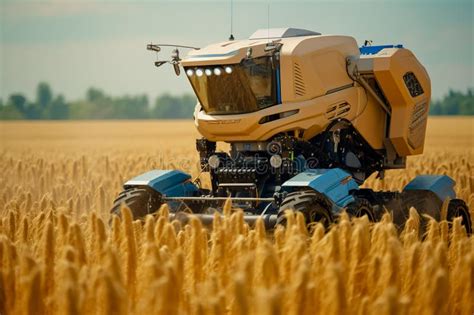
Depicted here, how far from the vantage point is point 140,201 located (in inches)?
483

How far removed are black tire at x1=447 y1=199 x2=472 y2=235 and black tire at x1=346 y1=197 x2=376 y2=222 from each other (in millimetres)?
1358

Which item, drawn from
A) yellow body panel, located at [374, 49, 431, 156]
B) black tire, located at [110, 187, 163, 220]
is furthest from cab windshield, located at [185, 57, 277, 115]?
yellow body panel, located at [374, 49, 431, 156]

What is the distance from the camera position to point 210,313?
648 cm

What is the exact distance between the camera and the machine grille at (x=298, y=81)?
1216 cm

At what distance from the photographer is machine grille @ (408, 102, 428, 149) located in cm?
1386

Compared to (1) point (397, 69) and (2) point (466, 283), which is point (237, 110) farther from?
(2) point (466, 283)

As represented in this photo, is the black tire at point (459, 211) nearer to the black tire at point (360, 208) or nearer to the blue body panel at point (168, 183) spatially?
the black tire at point (360, 208)

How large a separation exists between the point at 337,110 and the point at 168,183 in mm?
2446

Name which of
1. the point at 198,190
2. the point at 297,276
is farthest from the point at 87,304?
the point at 198,190

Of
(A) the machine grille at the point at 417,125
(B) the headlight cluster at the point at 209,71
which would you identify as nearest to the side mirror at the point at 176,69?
(B) the headlight cluster at the point at 209,71

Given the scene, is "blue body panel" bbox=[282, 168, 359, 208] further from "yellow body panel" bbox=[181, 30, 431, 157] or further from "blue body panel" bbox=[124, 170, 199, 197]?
"blue body panel" bbox=[124, 170, 199, 197]

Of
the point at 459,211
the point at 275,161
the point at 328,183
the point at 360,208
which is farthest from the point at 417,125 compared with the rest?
the point at 328,183

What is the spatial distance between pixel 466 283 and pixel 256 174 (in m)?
4.92

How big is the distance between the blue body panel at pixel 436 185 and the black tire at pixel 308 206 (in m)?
2.33
